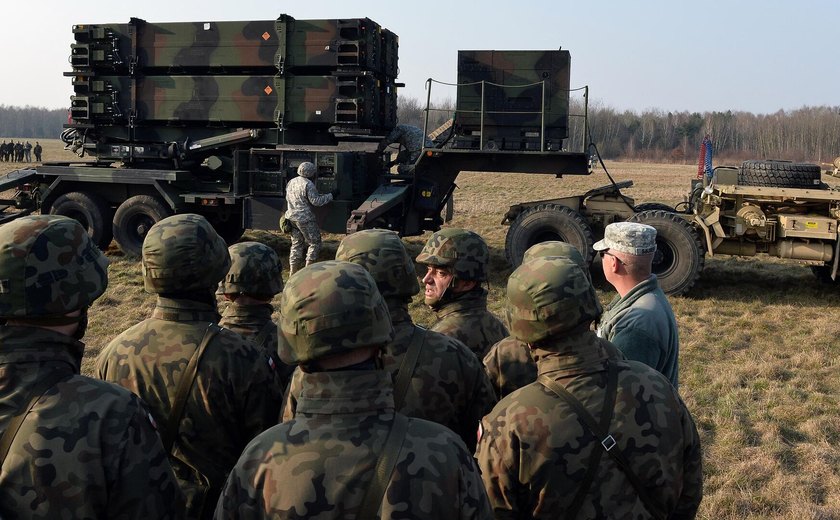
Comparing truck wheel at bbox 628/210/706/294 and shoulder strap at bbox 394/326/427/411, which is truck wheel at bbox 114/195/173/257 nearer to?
truck wheel at bbox 628/210/706/294

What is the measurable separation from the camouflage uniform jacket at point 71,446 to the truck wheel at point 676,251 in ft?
25.8

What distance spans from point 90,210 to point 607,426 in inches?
404

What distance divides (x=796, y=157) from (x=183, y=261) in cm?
6951

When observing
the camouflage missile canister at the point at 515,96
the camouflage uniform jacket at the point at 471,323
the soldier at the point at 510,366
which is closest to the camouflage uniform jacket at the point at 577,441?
the soldier at the point at 510,366

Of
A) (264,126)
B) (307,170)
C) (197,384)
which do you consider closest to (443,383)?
(197,384)

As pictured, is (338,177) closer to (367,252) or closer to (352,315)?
(367,252)

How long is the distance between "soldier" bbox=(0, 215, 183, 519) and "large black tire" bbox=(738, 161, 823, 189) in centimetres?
863

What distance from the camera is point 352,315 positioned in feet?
6.23

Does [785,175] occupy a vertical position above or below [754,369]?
above

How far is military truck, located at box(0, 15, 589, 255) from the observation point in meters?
10.2

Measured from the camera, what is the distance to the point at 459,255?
12.1 feet

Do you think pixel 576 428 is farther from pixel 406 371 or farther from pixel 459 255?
pixel 459 255

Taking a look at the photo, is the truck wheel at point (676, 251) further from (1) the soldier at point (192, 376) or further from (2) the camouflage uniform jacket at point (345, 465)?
(2) the camouflage uniform jacket at point (345, 465)

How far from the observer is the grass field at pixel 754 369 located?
455 cm
